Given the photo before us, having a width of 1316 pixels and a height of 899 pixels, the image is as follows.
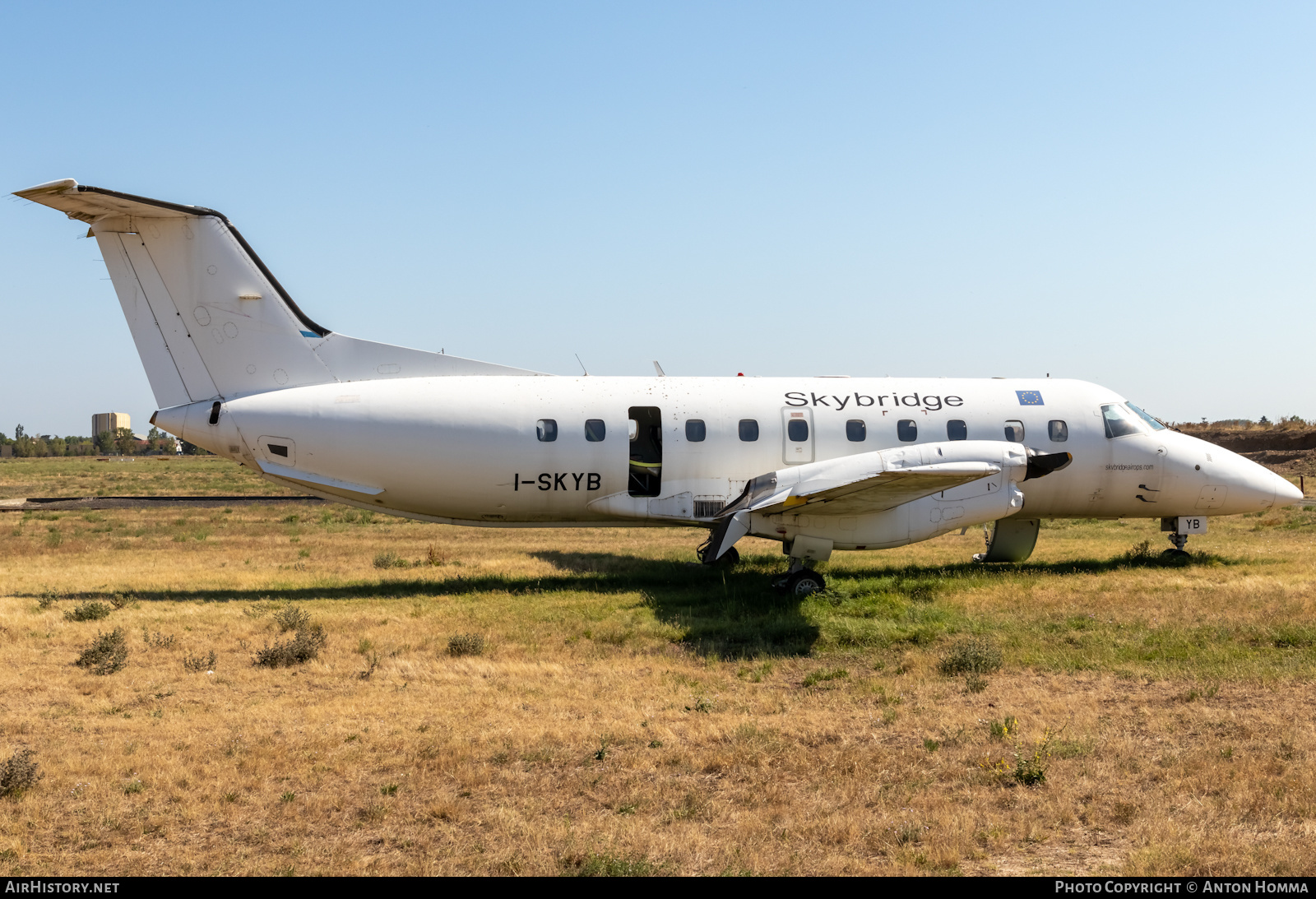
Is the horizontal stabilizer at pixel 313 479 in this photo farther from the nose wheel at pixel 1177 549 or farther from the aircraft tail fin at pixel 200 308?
the nose wheel at pixel 1177 549

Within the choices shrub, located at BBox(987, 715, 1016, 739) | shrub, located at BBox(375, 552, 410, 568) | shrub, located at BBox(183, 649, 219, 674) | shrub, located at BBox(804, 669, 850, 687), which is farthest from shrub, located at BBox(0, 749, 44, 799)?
shrub, located at BBox(375, 552, 410, 568)

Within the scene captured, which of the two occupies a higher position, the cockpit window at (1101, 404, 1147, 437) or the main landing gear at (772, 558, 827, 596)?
the cockpit window at (1101, 404, 1147, 437)

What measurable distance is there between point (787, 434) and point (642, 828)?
11.0m

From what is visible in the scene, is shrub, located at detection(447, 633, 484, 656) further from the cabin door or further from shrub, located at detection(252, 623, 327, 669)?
the cabin door

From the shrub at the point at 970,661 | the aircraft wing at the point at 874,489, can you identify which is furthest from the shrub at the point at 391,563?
the shrub at the point at 970,661

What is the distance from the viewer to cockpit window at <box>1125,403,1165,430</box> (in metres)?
18.3

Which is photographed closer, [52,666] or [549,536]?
[52,666]

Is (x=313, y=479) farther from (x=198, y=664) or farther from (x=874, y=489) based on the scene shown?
(x=874, y=489)

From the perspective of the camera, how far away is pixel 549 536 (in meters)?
26.3

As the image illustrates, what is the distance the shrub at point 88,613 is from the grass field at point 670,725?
41 millimetres

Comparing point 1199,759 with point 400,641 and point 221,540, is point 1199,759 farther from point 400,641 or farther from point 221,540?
point 221,540

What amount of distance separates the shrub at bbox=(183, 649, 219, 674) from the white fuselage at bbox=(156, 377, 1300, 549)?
4.87 meters

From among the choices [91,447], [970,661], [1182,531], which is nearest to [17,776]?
[970,661]
